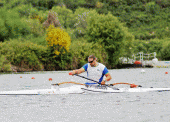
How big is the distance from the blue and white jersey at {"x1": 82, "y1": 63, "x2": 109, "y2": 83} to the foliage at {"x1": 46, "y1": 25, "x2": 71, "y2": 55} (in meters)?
32.4

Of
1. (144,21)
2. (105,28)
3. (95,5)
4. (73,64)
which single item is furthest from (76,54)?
(95,5)

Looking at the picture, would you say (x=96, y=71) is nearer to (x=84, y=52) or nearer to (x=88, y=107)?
(x=88, y=107)

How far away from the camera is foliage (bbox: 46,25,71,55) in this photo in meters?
47.7

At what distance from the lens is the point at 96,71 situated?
15344mm

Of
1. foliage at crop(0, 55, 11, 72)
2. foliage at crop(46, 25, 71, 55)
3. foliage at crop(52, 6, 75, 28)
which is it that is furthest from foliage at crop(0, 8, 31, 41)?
foliage at crop(52, 6, 75, 28)

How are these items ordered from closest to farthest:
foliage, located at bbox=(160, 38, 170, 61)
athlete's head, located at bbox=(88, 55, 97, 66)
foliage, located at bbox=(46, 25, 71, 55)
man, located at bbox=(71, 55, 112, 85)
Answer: athlete's head, located at bbox=(88, 55, 97, 66) → man, located at bbox=(71, 55, 112, 85) → foliage, located at bbox=(46, 25, 71, 55) → foliage, located at bbox=(160, 38, 170, 61)

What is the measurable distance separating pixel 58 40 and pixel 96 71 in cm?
3303

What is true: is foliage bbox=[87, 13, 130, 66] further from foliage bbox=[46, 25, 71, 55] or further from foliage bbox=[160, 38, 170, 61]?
foliage bbox=[160, 38, 170, 61]

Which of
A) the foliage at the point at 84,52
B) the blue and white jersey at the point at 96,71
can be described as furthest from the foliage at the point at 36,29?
the blue and white jersey at the point at 96,71

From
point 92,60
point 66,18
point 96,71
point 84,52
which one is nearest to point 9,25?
point 84,52

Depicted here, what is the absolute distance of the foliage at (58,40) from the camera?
156ft

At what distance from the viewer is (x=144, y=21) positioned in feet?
440

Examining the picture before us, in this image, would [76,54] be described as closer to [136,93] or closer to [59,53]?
[59,53]

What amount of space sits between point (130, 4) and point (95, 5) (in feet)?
54.2
